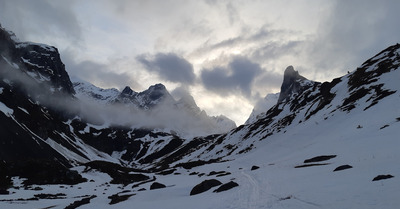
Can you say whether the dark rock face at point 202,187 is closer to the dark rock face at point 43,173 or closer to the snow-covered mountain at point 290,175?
the snow-covered mountain at point 290,175

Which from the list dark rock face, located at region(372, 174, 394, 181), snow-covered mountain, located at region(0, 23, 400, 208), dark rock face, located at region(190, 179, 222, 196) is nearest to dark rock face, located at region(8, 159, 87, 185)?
snow-covered mountain, located at region(0, 23, 400, 208)

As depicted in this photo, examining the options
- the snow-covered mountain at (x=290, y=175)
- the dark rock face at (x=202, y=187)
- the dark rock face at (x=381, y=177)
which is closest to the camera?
the dark rock face at (x=381, y=177)

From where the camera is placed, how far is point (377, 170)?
19812 millimetres

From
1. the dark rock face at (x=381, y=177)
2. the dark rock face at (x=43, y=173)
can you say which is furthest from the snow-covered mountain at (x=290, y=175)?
the dark rock face at (x=43, y=173)

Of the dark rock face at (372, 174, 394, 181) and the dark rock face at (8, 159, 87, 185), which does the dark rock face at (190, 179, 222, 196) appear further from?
the dark rock face at (8, 159, 87, 185)

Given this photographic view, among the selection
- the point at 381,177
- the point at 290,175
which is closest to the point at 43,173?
the point at 290,175

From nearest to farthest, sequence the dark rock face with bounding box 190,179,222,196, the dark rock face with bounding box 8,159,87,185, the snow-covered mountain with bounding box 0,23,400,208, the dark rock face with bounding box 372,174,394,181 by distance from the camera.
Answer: the dark rock face with bounding box 372,174,394,181 < the snow-covered mountain with bounding box 0,23,400,208 < the dark rock face with bounding box 190,179,222,196 < the dark rock face with bounding box 8,159,87,185

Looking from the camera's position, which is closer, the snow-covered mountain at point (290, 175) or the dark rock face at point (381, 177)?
the dark rock face at point (381, 177)

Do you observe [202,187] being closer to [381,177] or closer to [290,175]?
[290,175]

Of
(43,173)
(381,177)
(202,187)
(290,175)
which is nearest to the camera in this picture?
(381,177)

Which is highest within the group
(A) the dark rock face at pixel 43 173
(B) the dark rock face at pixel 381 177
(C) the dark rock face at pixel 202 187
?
(A) the dark rock face at pixel 43 173

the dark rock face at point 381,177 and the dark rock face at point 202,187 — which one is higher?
the dark rock face at point 202,187

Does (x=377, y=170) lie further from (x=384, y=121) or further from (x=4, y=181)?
(x=4, y=181)

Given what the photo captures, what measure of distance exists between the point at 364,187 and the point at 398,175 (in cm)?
275
